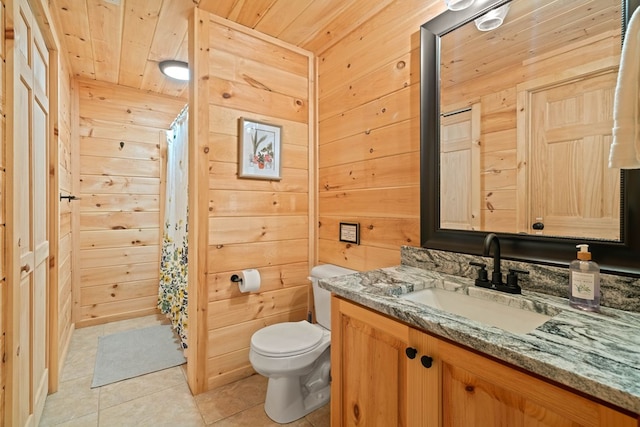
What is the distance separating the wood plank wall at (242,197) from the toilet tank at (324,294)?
0.29 meters

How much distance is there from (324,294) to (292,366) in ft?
1.59

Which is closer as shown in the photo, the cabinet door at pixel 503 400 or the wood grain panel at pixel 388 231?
the cabinet door at pixel 503 400

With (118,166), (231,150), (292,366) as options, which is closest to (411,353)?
(292,366)

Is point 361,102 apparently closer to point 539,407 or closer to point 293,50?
point 293,50

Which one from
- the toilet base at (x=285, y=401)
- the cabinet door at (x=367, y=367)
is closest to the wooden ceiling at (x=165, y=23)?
the cabinet door at (x=367, y=367)

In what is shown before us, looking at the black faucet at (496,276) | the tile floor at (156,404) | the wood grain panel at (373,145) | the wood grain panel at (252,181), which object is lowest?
the tile floor at (156,404)

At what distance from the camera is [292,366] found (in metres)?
1.49

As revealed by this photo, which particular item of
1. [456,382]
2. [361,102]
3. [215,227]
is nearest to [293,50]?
[361,102]

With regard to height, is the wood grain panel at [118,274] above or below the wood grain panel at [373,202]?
below

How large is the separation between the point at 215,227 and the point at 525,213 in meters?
1.61

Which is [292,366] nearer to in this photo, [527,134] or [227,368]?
[227,368]

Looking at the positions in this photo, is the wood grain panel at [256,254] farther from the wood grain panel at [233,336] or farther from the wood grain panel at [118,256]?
the wood grain panel at [118,256]

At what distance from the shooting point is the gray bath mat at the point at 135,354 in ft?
6.51

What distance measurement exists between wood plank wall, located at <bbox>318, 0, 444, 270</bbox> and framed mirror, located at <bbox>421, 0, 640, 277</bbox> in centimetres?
12
